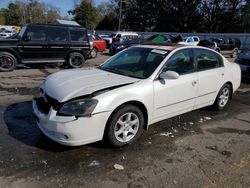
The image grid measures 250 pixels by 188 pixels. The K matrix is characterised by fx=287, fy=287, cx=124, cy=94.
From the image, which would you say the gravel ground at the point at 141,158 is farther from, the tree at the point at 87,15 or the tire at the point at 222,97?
the tree at the point at 87,15

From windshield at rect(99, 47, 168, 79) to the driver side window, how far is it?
0.54ft

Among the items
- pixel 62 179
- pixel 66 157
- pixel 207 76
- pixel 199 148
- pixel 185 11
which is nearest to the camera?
pixel 62 179

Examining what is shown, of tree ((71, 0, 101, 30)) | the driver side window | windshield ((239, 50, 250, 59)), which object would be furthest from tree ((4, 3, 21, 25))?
the driver side window

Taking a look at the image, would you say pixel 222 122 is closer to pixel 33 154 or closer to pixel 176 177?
pixel 176 177

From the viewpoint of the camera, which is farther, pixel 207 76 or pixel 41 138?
pixel 207 76

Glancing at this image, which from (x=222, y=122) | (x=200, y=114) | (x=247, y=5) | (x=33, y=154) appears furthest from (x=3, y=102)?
(x=247, y=5)

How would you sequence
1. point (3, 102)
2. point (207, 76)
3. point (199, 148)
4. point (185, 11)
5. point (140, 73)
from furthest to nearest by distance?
point (185, 11)
point (3, 102)
point (207, 76)
point (140, 73)
point (199, 148)

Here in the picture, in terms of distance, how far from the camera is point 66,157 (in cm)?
395

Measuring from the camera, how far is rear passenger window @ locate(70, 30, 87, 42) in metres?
12.4

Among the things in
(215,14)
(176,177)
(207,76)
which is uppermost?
(215,14)

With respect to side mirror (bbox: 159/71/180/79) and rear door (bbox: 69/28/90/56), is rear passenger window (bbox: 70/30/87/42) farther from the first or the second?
side mirror (bbox: 159/71/180/79)

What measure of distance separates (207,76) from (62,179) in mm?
3440

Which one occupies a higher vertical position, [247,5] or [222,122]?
[247,5]

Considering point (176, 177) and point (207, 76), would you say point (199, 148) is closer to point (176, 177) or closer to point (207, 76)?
point (176, 177)
